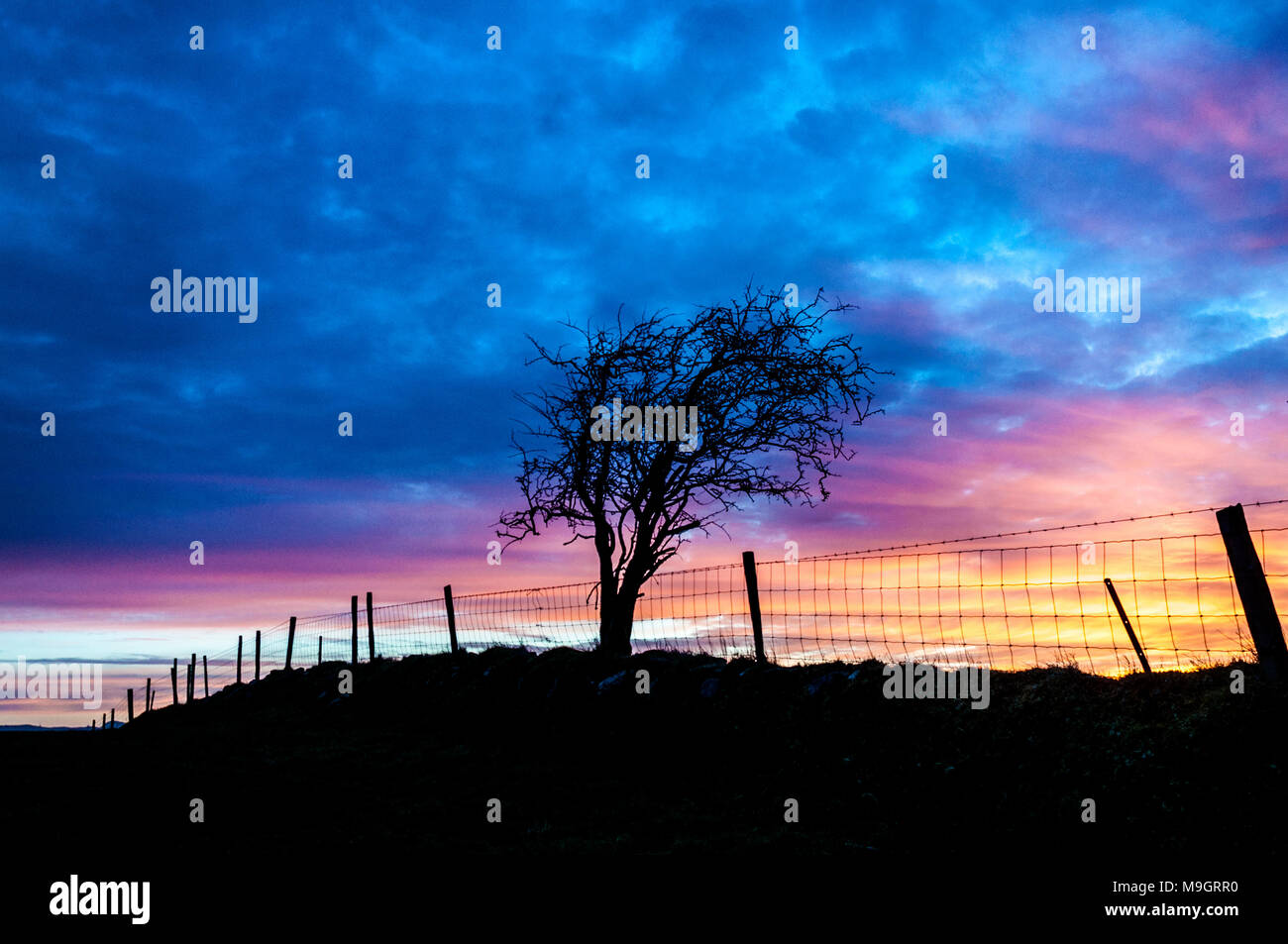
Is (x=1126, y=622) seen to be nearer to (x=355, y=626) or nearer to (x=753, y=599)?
(x=753, y=599)

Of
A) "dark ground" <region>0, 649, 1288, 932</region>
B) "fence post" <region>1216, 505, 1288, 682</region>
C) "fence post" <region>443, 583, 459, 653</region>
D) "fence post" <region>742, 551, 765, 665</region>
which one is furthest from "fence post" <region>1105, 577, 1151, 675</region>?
"fence post" <region>443, 583, 459, 653</region>

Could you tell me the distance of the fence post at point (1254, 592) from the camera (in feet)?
24.9

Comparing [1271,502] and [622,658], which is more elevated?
[1271,502]

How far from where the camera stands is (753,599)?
1230 centimetres

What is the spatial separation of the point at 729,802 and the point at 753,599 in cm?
354

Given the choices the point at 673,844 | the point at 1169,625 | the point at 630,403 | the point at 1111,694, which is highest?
the point at 630,403

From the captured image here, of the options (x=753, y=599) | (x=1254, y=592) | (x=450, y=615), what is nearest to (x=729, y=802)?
(x=753, y=599)

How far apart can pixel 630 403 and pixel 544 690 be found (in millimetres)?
5403

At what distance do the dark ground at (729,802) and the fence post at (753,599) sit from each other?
35.3 inches
